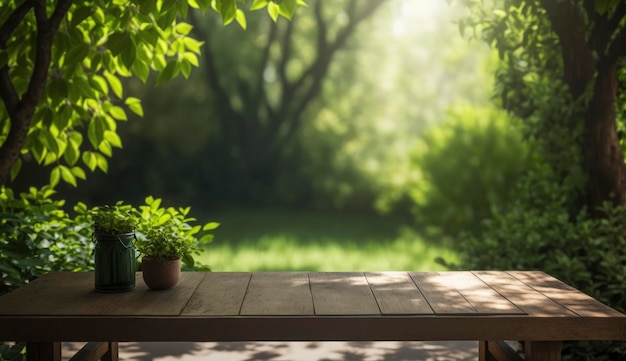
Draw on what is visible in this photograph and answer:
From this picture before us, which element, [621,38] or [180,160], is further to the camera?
[180,160]

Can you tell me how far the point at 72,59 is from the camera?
4078mm

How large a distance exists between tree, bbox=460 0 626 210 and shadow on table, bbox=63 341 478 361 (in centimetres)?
155

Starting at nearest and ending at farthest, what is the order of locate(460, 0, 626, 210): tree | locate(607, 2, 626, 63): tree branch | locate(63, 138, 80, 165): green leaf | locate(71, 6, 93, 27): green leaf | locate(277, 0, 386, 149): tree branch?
locate(71, 6, 93, 27): green leaf, locate(63, 138, 80, 165): green leaf, locate(607, 2, 626, 63): tree branch, locate(460, 0, 626, 210): tree, locate(277, 0, 386, 149): tree branch

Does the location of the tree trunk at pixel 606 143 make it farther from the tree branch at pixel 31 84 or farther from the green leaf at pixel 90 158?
the tree branch at pixel 31 84

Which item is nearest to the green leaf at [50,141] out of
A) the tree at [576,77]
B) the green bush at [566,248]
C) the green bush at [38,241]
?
the green bush at [38,241]

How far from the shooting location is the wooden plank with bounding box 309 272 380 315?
9.43ft

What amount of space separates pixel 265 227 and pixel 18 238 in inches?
429

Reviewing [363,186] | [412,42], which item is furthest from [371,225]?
[412,42]

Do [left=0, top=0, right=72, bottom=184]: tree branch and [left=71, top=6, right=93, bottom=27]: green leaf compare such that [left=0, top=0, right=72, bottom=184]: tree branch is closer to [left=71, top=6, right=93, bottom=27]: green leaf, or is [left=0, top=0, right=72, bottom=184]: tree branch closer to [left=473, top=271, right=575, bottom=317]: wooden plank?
[left=71, top=6, right=93, bottom=27]: green leaf

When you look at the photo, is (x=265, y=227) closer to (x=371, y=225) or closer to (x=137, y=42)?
(x=371, y=225)

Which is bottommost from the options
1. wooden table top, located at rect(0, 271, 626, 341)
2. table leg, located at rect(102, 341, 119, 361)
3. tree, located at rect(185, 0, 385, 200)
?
table leg, located at rect(102, 341, 119, 361)

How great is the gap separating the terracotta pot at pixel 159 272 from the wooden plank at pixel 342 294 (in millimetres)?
603

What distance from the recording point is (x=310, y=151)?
18688 mm

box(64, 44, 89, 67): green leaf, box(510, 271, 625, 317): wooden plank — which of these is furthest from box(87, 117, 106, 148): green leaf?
box(510, 271, 625, 317): wooden plank
